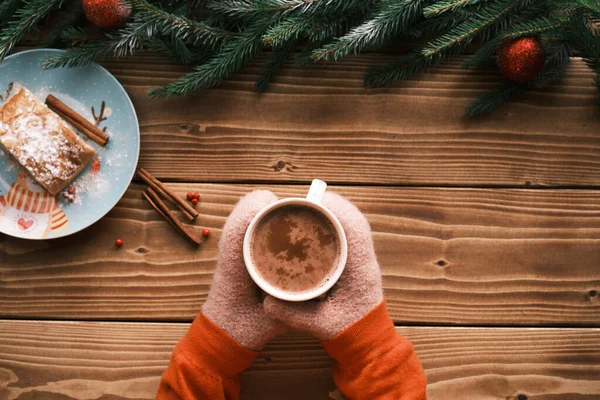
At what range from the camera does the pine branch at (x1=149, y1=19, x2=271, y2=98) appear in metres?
0.94

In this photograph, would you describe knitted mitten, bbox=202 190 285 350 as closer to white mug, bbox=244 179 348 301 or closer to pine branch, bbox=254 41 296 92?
white mug, bbox=244 179 348 301

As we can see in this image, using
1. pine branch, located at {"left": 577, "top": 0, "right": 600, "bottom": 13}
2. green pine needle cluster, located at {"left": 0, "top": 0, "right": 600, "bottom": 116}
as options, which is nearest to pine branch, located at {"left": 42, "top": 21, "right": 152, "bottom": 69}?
green pine needle cluster, located at {"left": 0, "top": 0, "right": 600, "bottom": 116}

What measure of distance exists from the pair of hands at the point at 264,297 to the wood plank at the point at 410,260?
0.11m


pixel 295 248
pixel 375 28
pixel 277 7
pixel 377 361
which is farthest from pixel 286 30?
pixel 377 361

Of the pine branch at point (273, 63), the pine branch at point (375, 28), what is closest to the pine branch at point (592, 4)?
the pine branch at point (375, 28)

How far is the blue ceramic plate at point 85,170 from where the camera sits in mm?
957

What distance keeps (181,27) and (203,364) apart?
2.04 feet

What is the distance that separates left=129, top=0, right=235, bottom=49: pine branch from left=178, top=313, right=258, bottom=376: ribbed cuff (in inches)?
20.8

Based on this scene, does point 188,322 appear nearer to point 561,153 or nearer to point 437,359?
point 437,359

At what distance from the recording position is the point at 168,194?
39.4 inches

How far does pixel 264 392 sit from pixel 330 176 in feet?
1.50

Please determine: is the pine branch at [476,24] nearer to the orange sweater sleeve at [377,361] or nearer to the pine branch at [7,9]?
the orange sweater sleeve at [377,361]

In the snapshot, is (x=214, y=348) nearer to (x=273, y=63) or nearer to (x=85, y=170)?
(x=85, y=170)

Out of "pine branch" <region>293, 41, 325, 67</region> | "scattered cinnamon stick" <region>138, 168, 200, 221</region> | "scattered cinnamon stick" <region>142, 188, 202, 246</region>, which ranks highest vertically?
"pine branch" <region>293, 41, 325, 67</region>
